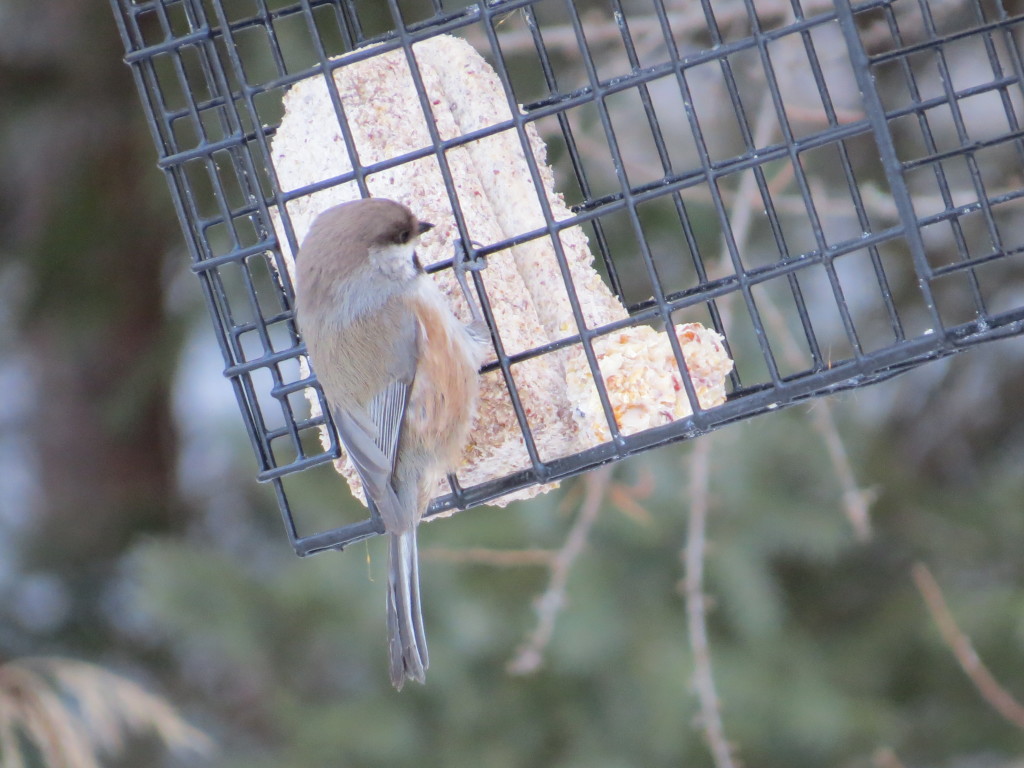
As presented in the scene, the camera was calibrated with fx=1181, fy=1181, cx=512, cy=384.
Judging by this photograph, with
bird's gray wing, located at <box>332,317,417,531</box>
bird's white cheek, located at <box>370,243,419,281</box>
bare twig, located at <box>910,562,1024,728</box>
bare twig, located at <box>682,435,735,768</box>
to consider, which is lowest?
bare twig, located at <box>910,562,1024,728</box>

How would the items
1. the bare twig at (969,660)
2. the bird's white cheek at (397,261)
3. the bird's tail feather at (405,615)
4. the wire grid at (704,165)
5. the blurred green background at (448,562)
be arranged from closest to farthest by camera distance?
the wire grid at (704,165) → the bird's white cheek at (397,261) → the bird's tail feather at (405,615) → the bare twig at (969,660) → the blurred green background at (448,562)

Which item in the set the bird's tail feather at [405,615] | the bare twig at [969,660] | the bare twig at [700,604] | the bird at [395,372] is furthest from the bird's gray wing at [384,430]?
the bare twig at [969,660]

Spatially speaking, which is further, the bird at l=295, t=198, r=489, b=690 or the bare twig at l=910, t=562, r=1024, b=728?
the bare twig at l=910, t=562, r=1024, b=728

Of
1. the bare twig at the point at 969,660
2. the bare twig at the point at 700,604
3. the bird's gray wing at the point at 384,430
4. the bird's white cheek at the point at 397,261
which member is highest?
the bird's white cheek at the point at 397,261

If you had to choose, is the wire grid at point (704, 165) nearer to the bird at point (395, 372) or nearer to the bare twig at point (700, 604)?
the bird at point (395, 372)

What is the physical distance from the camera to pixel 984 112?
6.01 metres

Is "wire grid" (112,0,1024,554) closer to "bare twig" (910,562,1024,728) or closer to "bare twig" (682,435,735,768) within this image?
"bare twig" (682,435,735,768)

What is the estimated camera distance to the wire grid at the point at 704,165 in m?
2.46

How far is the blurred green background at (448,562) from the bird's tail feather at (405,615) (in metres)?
0.79

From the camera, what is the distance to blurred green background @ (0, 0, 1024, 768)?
14.5ft

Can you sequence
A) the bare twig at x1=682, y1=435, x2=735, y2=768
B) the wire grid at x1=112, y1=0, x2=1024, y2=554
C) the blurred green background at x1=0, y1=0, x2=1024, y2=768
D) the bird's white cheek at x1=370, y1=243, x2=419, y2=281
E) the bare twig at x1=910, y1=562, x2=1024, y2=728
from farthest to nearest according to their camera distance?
the blurred green background at x1=0, y1=0, x2=1024, y2=768 < the bare twig at x1=910, y1=562, x2=1024, y2=728 < the bare twig at x1=682, y1=435, x2=735, y2=768 < the bird's white cheek at x1=370, y1=243, x2=419, y2=281 < the wire grid at x1=112, y1=0, x2=1024, y2=554

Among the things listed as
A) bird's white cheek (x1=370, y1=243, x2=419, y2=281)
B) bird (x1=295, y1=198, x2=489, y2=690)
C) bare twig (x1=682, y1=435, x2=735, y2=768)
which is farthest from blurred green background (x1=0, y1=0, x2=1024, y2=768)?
bird's white cheek (x1=370, y1=243, x2=419, y2=281)

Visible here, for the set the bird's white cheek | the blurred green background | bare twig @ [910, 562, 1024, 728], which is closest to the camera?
the bird's white cheek

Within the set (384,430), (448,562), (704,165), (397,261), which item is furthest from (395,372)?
(448,562)
